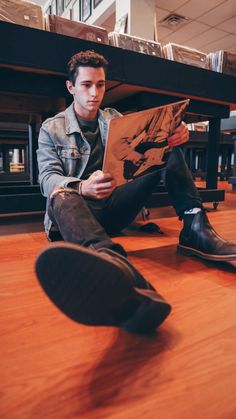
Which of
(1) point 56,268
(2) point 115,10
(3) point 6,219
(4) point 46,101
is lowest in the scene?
(3) point 6,219

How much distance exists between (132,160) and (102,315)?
1.44 ft

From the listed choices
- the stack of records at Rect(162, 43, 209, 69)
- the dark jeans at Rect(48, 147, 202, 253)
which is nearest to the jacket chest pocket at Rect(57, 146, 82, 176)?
the dark jeans at Rect(48, 147, 202, 253)

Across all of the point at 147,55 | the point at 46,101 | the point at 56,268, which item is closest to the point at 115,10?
the point at 46,101

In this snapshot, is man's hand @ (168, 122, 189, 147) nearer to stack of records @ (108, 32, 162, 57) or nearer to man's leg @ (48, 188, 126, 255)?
man's leg @ (48, 188, 126, 255)

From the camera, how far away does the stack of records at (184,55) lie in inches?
59.8

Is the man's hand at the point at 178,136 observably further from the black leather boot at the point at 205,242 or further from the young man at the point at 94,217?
the black leather boot at the point at 205,242

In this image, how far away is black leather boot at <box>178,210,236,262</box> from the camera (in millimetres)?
805

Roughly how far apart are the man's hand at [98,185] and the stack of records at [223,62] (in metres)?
1.27

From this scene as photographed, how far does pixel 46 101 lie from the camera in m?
1.76

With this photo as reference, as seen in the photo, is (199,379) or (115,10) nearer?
(199,379)

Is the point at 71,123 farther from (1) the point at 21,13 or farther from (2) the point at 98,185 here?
(1) the point at 21,13

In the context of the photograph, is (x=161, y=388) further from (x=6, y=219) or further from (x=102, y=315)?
(x=6, y=219)

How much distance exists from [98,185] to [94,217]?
86 millimetres

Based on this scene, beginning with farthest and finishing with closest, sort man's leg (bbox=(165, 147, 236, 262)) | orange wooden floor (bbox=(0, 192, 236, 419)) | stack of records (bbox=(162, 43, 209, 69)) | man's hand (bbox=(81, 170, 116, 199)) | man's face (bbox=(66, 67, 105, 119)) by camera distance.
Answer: stack of records (bbox=(162, 43, 209, 69))
man's face (bbox=(66, 67, 105, 119))
man's leg (bbox=(165, 147, 236, 262))
man's hand (bbox=(81, 170, 116, 199))
orange wooden floor (bbox=(0, 192, 236, 419))
